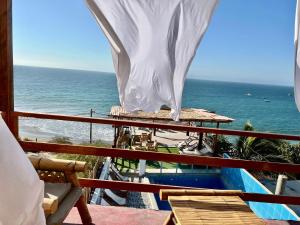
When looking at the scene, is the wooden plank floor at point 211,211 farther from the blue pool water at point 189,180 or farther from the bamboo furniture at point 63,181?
the blue pool water at point 189,180

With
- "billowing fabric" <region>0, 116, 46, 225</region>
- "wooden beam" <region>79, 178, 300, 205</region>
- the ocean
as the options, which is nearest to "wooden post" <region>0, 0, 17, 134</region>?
"wooden beam" <region>79, 178, 300, 205</region>

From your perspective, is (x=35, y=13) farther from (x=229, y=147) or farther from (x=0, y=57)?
(x=0, y=57)

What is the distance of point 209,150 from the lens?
53.6ft

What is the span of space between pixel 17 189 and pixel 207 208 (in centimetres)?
124

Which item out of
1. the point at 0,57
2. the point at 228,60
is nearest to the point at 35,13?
the point at 228,60

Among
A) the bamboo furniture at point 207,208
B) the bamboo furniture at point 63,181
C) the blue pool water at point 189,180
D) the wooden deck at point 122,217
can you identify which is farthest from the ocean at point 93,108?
the bamboo furniture at point 207,208

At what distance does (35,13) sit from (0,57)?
187 feet

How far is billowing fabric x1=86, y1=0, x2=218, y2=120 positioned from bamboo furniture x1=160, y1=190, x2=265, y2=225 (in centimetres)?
85

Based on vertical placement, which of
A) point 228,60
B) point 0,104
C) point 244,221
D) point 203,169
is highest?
point 228,60

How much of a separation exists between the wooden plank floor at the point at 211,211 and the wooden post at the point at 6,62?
1533 millimetres

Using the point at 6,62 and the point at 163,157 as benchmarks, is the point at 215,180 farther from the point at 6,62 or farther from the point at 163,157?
the point at 6,62

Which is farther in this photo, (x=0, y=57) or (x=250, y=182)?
(x=250, y=182)

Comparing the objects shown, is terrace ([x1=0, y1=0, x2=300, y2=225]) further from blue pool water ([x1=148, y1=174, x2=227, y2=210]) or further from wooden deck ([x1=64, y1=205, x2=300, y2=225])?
blue pool water ([x1=148, y1=174, x2=227, y2=210])

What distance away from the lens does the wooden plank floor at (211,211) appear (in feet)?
6.19
